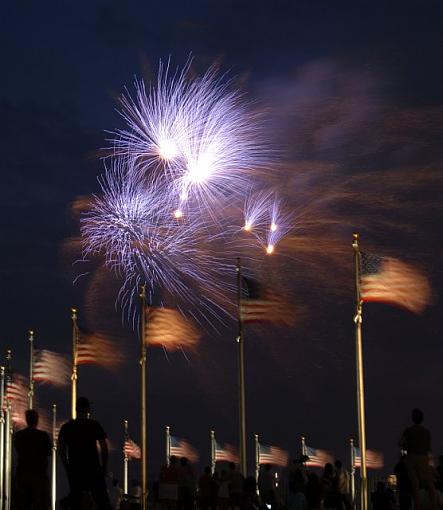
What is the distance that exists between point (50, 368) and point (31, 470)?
88.1 ft

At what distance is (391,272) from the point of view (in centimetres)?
3203

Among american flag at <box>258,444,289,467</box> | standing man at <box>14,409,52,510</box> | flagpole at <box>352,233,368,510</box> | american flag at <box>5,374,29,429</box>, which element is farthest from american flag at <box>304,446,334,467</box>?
standing man at <box>14,409,52,510</box>

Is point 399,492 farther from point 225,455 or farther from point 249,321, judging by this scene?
point 225,455

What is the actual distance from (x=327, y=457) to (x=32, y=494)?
174 ft

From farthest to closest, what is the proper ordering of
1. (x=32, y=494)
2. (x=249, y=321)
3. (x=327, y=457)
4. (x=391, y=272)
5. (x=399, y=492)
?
1. (x=327, y=457)
2. (x=249, y=321)
3. (x=391, y=272)
4. (x=399, y=492)
5. (x=32, y=494)

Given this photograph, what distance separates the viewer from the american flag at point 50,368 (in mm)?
43812

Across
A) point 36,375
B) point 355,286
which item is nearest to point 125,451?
point 36,375

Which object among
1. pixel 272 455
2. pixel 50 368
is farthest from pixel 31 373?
pixel 272 455

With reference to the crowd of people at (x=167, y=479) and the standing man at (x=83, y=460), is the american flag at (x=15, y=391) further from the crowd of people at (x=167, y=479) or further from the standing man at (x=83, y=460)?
the standing man at (x=83, y=460)

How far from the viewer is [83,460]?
16.5 metres

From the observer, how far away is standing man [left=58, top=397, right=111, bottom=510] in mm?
16500

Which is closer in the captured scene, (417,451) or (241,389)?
(417,451)

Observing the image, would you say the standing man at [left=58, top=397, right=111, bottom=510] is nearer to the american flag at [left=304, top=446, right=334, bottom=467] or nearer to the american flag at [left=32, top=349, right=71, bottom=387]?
the american flag at [left=32, top=349, right=71, bottom=387]

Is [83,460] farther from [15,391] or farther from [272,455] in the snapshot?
[272,455]
